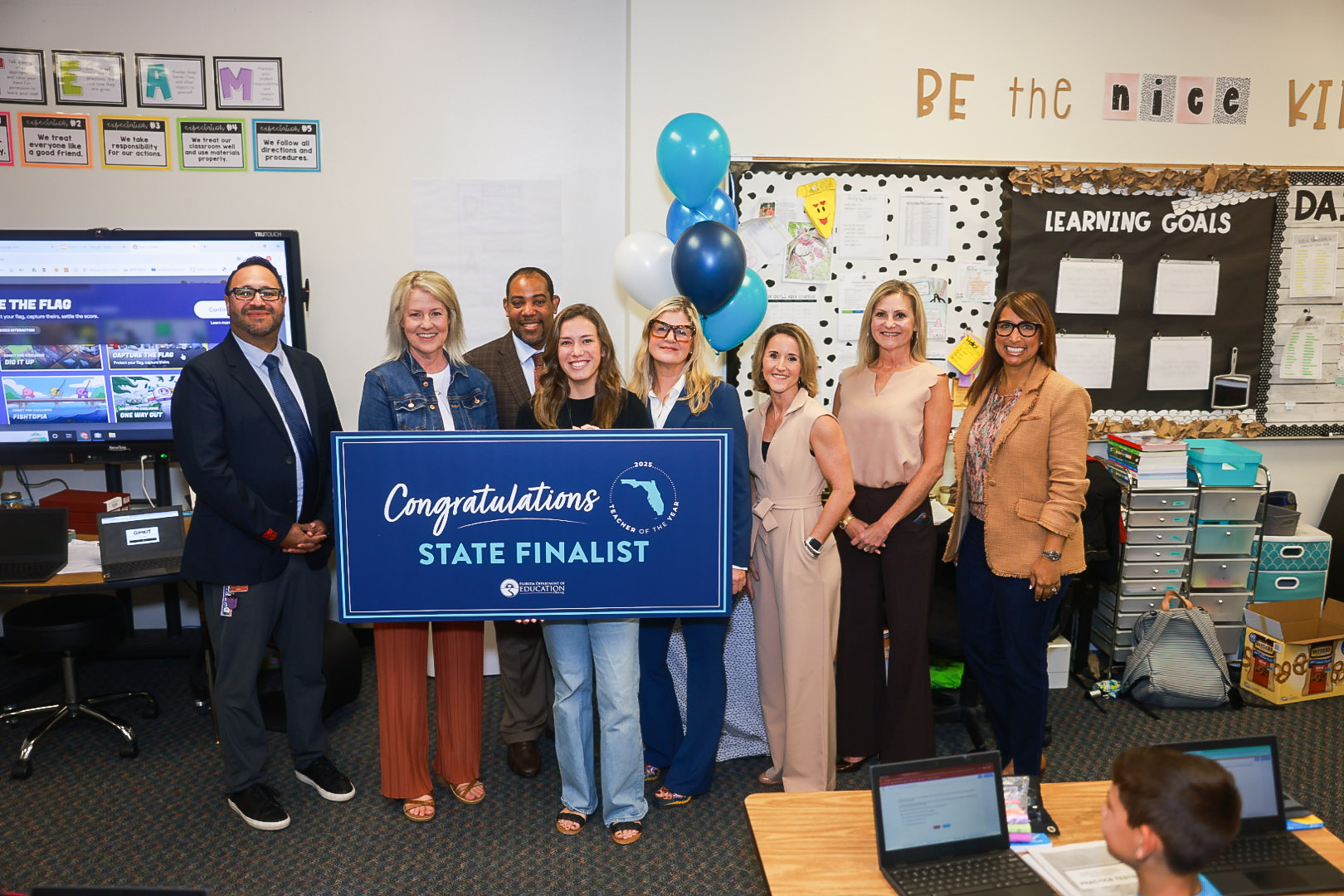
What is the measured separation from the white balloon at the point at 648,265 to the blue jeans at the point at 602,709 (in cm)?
131

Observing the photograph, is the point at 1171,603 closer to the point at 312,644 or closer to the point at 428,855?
the point at 428,855

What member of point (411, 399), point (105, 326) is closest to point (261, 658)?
point (411, 399)

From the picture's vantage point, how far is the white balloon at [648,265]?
3.30 m

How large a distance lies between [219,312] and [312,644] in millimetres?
1630

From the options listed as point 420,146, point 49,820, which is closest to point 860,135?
→ point 420,146

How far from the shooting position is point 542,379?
2688mm

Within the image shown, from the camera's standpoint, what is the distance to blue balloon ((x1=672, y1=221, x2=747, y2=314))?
2.97m

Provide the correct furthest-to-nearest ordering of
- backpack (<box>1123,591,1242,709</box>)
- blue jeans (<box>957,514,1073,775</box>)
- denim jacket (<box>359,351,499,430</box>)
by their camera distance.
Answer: backpack (<box>1123,591,1242,709</box>), blue jeans (<box>957,514,1073,775</box>), denim jacket (<box>359,351,499,430</box>)

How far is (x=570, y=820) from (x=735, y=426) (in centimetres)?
131

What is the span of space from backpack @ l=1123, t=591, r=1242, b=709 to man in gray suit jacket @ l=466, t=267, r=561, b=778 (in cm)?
238

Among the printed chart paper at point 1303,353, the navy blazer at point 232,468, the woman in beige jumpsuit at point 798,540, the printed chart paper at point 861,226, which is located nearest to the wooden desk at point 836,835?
the woman in beige jumpsuit at point 798,540

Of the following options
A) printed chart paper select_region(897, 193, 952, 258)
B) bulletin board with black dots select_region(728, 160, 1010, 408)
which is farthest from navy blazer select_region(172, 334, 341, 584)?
printed chart paper select_region(897, 193, 952, 258)

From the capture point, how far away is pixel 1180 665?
3.60 metres

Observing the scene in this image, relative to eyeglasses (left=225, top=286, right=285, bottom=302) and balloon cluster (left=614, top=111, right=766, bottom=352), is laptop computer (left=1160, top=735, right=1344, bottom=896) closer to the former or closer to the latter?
balloon cluster (left=614, top=111, right=766, bottom=352)
